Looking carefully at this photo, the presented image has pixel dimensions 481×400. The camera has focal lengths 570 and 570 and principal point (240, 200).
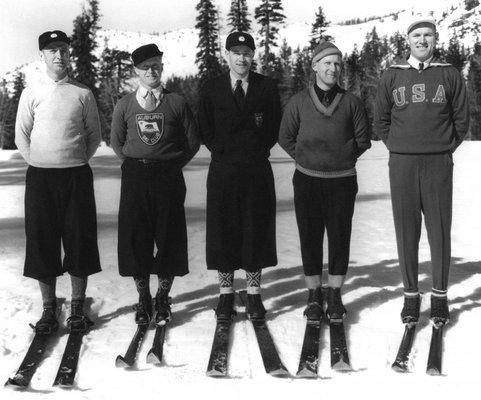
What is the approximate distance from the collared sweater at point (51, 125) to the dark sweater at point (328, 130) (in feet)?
5.72

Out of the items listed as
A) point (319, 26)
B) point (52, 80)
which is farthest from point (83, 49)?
point (52, 80)

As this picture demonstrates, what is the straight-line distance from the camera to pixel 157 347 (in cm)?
424

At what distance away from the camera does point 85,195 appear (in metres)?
4.73

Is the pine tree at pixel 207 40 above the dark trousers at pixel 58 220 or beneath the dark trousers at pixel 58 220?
above

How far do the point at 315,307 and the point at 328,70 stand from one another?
1962 millimetres

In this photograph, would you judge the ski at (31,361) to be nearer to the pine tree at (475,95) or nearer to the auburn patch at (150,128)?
the auburn patch at (150,128)

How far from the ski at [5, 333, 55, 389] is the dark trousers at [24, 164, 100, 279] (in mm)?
513

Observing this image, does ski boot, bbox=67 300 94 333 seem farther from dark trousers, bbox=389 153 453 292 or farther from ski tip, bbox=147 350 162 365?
dark trousers, bbox=389 153 453 292

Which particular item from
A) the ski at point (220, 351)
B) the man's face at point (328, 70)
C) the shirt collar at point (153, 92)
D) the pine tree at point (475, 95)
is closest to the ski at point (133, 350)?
the ski at point (220, 351)

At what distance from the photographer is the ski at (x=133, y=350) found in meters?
4.04

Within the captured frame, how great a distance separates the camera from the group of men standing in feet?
15.0

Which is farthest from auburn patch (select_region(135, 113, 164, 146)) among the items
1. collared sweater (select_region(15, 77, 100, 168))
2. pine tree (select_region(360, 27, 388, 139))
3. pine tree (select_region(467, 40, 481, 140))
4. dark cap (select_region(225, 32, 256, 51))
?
pine tree (select_region(467, 40, 481, 140))

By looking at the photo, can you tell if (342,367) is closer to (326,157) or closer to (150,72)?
(326,157)

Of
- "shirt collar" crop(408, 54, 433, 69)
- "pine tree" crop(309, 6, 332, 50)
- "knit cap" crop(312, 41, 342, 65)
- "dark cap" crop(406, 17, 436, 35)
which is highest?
"pine tree" crop(309, 6, 332, 50)
